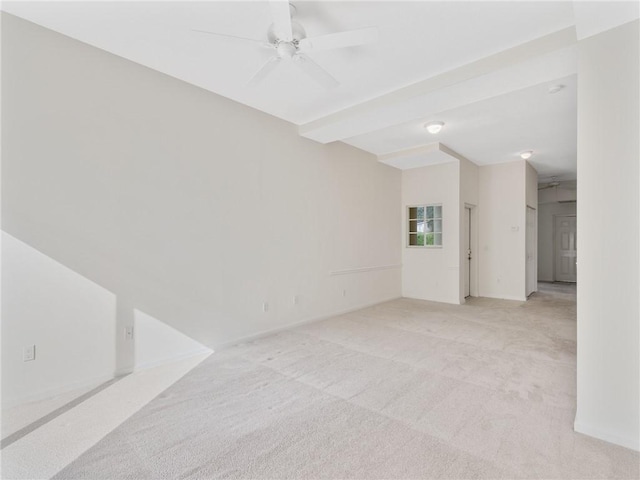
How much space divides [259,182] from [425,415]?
304 centimetres

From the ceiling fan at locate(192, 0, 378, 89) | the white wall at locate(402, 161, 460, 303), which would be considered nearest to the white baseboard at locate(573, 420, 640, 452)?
the ceiling fan at locate(192, 0, 378, 89)

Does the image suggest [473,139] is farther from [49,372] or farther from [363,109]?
[49,372]

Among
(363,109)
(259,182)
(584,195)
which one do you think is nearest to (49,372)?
(259,182)

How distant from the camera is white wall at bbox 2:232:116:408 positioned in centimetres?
231

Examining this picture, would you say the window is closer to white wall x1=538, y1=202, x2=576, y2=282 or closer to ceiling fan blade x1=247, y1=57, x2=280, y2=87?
ceiling fan blade x1=247, y1=57, x2=280, y2=87

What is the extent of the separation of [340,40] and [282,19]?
1.34ft

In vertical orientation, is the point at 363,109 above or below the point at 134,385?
above

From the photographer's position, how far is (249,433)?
6.69 ft

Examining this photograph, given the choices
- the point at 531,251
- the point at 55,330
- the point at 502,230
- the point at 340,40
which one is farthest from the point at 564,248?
the point at 55,330

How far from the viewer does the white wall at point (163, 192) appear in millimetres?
2449

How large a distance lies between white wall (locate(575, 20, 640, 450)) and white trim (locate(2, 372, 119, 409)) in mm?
3638

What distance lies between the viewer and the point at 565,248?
9023 millimetres

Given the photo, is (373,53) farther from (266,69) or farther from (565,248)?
(565,248)

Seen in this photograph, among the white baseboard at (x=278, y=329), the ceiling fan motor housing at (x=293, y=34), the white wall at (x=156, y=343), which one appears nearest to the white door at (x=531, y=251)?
the white baseboard at (x=278, y=329)
